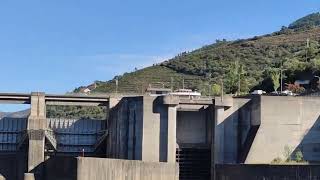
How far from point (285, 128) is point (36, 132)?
22.9m

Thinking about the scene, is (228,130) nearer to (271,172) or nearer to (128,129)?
(128,129)

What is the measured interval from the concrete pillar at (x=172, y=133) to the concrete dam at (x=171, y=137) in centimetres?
8

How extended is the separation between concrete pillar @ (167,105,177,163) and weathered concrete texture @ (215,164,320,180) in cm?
1187

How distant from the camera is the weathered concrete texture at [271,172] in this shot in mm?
33500

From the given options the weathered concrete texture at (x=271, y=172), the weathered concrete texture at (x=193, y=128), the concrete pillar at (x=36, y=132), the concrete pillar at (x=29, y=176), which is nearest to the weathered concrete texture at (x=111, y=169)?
the weathered concrete texture at (x=271, y=172)

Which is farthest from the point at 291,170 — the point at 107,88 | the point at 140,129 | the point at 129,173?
the point at 107,88

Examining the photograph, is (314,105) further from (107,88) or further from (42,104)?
(107,88)

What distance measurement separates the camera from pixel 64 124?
224ft

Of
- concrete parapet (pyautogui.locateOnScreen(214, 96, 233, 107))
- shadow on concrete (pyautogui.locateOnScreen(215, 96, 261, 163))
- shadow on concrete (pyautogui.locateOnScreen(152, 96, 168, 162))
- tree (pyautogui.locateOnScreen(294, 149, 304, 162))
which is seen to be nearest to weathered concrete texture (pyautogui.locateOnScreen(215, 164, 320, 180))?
tree (pyautogui.locateOnScreen(294, 149, 304, 162))

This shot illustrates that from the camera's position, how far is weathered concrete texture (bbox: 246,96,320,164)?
5244 cm

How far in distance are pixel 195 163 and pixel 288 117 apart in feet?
30.9

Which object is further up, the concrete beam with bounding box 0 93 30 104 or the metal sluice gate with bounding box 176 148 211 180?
Answer: the concrete beam with bounding box 0 93 30 104

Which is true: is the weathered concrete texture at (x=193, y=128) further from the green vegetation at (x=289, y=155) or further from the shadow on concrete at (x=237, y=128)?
the green vegetation at (x=289, y=155)

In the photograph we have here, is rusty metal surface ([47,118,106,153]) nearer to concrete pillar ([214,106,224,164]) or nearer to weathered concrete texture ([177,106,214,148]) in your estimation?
weathered concrete texture ([177,106,214,148])
